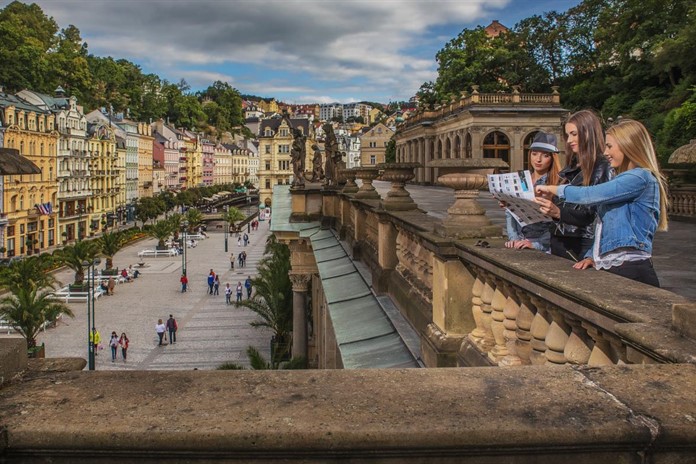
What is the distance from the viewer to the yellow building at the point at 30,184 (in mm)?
60188

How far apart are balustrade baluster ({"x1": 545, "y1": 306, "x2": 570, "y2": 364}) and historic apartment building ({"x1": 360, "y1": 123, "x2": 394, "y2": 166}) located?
405ft

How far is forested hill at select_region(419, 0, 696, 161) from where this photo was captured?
3891 cm

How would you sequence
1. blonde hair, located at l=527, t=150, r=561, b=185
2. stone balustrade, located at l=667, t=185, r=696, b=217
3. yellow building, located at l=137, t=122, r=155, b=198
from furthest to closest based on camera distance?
yellow building, located at l=137, t=122, r=155, b=198 → stone balustrade, located at l=667, t=185, r=696, b=217 → blonde hair, located at l=527, t=150, r=561, b=185

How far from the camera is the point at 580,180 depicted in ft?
16.1

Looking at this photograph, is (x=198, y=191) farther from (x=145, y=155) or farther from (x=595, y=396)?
(x=595, y=396)

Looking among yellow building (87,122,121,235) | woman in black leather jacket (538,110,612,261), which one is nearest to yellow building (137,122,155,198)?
yellow building (87,122,121,235)

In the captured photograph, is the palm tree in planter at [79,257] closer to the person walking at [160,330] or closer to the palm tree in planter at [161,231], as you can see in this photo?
the person walking at [160,330]

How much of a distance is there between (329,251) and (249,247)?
2352 inches

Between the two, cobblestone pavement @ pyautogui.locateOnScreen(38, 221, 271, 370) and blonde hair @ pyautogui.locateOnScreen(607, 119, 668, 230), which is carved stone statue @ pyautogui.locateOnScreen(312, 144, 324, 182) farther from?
blonde hair @ pyautogui.locateOnScreen(607, 119, 668, 230)

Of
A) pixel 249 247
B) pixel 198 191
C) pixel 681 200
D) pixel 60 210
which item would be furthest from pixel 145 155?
pixel 681 200

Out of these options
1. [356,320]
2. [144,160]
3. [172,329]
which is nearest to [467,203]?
[356,320]

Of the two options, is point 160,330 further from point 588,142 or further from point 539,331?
point 539,331

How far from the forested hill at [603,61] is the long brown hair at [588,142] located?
3004 centimetres

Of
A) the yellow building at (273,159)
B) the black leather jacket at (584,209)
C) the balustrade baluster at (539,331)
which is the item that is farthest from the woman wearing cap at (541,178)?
the yellow building at (273,159)
